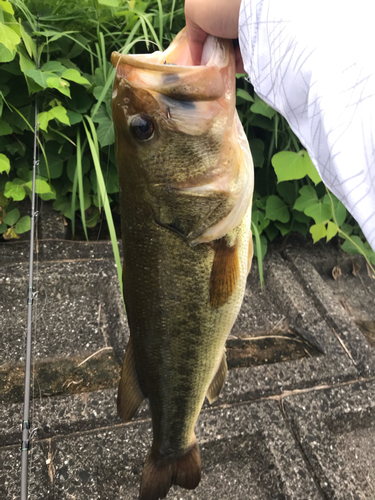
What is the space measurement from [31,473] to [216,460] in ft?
2.79

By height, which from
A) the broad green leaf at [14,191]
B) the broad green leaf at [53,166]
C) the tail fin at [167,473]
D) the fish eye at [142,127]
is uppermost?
the fish eye at [142,127]

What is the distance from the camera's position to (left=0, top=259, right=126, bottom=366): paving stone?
209 cm

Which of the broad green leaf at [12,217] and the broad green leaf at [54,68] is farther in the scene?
the broad green leaf at [12,217]

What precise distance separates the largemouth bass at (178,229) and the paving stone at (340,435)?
0.68 metres

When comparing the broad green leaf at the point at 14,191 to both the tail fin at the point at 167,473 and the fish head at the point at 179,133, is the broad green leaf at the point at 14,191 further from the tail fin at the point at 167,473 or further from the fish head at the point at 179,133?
the tail fin at the point at 167,473

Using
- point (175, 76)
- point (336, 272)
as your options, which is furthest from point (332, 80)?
point (336, 272)

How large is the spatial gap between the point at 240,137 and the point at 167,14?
1.84 metres

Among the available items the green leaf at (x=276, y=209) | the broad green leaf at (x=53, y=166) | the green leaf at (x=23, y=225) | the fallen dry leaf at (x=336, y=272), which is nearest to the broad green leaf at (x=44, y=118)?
the broad green leaf at (x=53, y=166)

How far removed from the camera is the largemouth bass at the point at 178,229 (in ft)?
2.92

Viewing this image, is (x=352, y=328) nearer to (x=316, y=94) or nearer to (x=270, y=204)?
(x=270, y=204)

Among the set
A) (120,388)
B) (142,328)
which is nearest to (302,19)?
(142,328)

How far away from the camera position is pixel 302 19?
722mm

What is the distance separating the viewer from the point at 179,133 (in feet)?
3.02

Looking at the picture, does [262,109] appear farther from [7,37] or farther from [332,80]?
[332,80]
